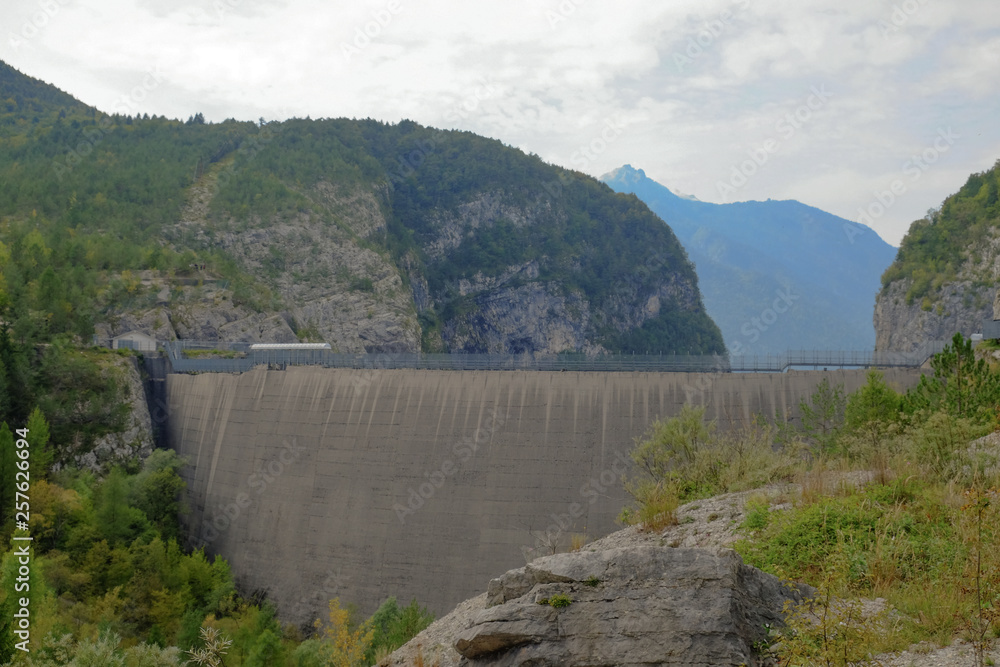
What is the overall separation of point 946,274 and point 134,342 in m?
60.2

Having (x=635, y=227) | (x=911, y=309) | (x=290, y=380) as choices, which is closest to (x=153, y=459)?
(x=290, y=380)

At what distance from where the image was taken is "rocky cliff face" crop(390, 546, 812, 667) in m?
7.14

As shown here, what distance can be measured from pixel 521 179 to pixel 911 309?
72.1 m

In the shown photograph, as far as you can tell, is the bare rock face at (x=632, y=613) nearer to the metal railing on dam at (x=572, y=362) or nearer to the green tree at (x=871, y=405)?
the green tree at (x=871, y=405)

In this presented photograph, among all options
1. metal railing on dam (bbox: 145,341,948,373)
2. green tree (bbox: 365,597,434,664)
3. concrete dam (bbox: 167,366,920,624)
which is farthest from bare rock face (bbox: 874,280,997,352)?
green tree (bbox: 365,597,434,664)

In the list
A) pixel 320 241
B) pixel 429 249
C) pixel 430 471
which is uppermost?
pixel 429 249

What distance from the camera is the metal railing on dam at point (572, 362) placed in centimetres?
3144

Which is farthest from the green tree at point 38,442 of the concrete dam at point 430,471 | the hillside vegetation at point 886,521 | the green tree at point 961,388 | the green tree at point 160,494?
the green tree at point 961,388

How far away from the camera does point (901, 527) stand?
31.7 feet

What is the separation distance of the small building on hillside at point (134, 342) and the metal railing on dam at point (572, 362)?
433cm

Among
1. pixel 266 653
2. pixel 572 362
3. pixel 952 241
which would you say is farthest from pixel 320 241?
pixel 266 653

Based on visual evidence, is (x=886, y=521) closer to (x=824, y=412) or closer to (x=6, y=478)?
(x=824, y=412)

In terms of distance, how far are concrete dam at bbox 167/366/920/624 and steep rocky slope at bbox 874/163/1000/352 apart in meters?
37.5

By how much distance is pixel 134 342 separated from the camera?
46875 mm
